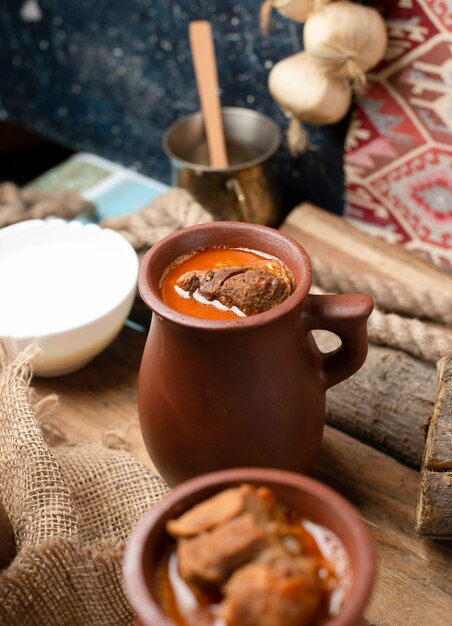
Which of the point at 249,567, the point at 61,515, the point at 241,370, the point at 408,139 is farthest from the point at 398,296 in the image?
the point at 249,567

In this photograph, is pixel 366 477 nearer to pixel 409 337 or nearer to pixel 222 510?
pixel 409 337

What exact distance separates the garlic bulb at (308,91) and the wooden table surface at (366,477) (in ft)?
1.74

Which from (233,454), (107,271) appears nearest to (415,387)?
(233,454)

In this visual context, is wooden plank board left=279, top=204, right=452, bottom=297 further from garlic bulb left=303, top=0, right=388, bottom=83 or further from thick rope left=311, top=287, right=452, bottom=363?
garlic bulb left=303, top=0, right=388, bottom=83

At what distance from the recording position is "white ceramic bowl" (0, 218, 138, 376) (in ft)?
3.87

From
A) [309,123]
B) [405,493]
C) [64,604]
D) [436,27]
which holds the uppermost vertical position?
[436,27]

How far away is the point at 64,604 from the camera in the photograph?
0.87 meters

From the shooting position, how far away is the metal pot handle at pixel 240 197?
5.08 ft

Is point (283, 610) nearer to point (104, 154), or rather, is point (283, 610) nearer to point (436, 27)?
point (436, 27)

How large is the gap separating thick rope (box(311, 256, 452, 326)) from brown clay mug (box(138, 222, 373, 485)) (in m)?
0.42

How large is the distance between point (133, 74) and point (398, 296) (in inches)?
38.7

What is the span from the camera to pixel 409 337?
117cm

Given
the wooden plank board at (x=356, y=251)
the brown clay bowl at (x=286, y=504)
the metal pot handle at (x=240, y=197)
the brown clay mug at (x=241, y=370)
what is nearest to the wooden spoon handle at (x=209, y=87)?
the metal pot handle at (x=240, y=197)

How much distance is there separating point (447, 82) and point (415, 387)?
604 mm
